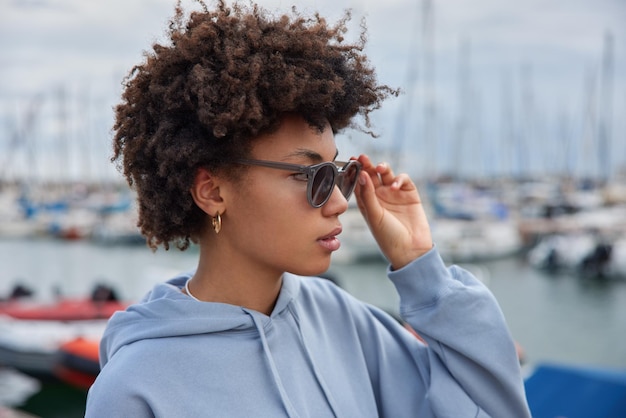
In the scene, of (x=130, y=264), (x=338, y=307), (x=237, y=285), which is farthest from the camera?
(x=130, y=264)

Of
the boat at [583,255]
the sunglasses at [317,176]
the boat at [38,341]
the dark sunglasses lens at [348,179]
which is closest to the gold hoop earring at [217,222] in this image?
the sunglasses at [317,176]

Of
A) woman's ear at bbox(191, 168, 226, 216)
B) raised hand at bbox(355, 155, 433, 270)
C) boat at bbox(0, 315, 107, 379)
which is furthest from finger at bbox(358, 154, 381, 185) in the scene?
boat at bbox(0, 315, 107, 379)

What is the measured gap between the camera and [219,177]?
5.12 ft

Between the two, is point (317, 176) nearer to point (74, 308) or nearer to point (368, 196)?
point (368, 196)

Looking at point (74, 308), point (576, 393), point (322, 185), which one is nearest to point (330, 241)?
point (322, 185)

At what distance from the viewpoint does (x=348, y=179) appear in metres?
A: 1.76

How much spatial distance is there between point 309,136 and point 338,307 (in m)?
0.59

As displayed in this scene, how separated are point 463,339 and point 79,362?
25.9 feet

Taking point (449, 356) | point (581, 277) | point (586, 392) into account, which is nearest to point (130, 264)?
point (581, 277)

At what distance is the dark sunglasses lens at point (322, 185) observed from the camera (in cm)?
153

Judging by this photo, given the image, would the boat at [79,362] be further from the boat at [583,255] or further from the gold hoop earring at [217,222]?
the boat at [583,255]

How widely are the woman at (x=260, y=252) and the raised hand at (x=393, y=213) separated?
0.05ft

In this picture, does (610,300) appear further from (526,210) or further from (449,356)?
(449,356)

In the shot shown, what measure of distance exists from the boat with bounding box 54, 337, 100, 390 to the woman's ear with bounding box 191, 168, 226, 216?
755cm
